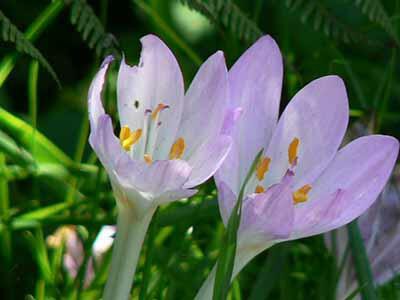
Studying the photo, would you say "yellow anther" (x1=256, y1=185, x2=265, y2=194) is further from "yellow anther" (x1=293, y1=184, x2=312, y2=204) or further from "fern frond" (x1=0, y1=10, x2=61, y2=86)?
"fern frond" (x1=0, y1=10, x2=61, y2=86)

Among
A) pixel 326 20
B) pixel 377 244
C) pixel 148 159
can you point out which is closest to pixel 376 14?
pixel 326 20

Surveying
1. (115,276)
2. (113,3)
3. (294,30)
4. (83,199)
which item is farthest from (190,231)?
(113,3)

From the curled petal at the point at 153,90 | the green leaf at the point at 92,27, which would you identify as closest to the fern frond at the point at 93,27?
the green leaf at the point at 92,27

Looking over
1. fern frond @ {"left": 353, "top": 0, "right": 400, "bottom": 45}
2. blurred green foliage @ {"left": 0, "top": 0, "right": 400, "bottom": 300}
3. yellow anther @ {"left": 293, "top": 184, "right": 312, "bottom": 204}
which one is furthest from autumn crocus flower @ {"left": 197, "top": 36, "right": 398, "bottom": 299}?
fern frond @ {"left": 353, "top": 0, "right": 400, "bottom": 45}

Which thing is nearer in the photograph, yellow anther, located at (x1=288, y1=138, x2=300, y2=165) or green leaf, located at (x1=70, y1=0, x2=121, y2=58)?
yellow anther, located at (x1=288, y1=138, x2=300, y2=165)

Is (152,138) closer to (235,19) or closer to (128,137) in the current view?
(128,137)
